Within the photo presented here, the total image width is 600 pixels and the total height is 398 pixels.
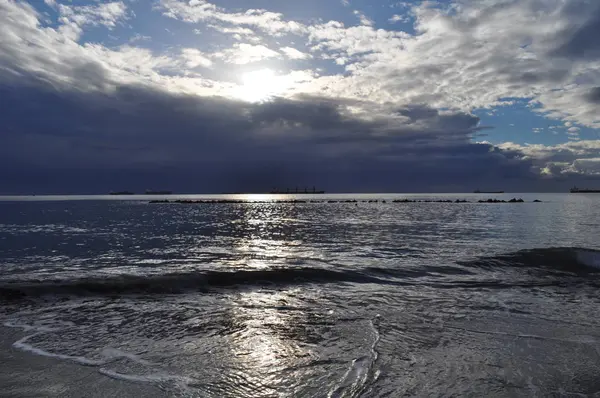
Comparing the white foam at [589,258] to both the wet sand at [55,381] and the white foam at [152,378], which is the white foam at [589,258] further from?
the wet sand at [55,381]

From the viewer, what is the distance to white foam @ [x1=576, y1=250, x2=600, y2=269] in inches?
832

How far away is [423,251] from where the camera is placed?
24.8 metres

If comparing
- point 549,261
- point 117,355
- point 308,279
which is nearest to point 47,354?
point 117,355

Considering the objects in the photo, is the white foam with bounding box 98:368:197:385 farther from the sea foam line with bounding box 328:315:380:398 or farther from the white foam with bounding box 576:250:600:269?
the white foam with bounding box 576:250:600:269

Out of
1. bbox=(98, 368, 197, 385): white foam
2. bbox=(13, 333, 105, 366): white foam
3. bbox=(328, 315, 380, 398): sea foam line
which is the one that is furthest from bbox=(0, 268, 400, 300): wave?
bbox=(328, 315, 380, 398): sea foam line

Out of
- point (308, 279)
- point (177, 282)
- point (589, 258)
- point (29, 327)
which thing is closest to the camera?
point (29, 327)

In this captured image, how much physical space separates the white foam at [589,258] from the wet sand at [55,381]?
2552 centimetres

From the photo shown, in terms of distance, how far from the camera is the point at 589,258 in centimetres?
2197

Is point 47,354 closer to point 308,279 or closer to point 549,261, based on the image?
point 308,279

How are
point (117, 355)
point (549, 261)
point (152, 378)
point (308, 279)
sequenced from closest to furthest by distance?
point (152, 378) → point (117, 355) → point (308, 279) → point (549, 261)

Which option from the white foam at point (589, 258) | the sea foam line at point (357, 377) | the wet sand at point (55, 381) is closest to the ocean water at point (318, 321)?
the sea foam line at point (357, 377)

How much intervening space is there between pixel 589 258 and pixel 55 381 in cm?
2808

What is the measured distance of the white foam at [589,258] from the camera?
21141 millimetres

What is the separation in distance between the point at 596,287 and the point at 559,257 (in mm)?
8065
